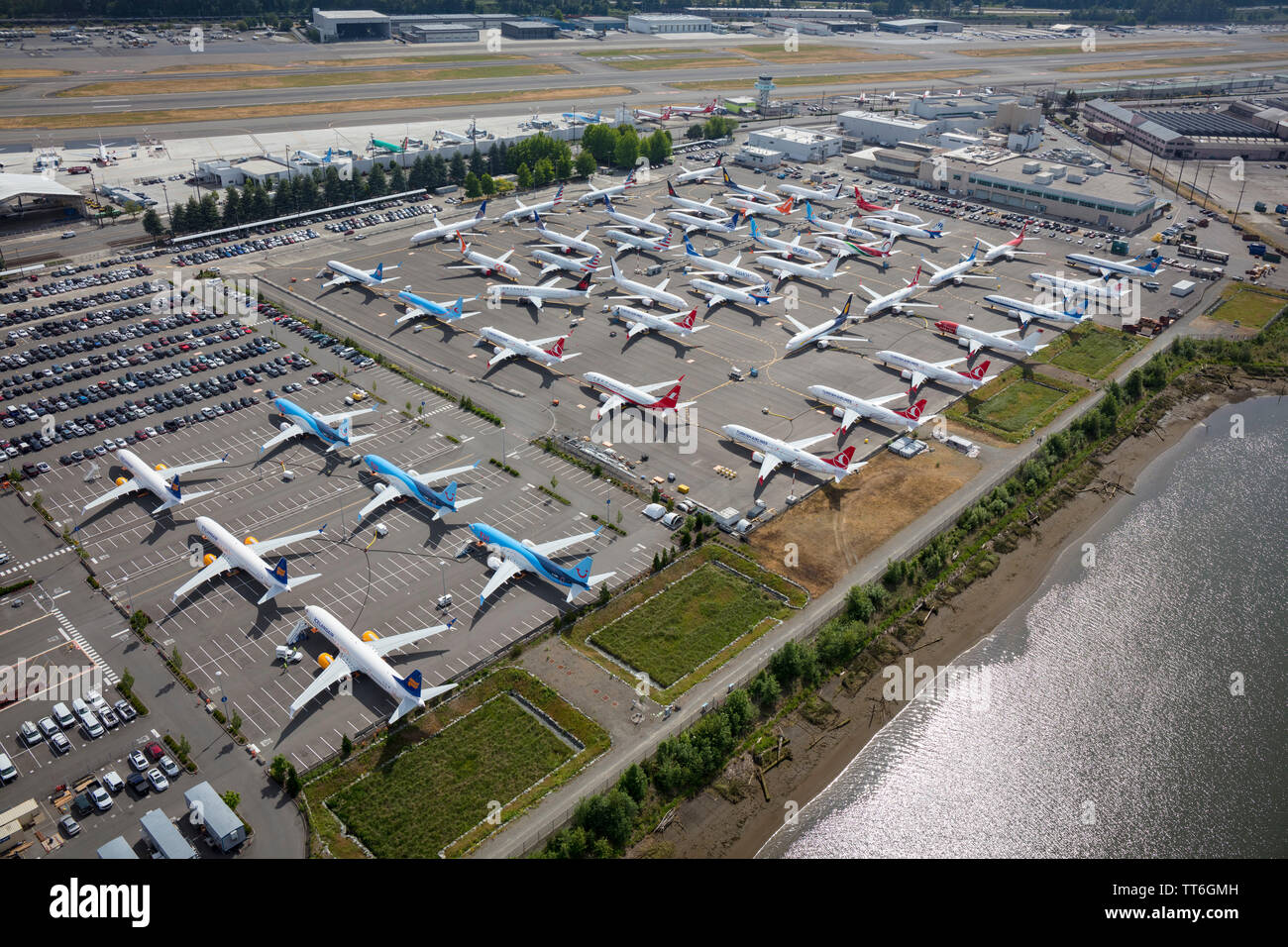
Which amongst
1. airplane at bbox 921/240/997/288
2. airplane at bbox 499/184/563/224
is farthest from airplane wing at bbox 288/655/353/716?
airplane at bbox 499/184/563/224

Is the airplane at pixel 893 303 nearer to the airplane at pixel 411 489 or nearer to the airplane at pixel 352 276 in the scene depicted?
the airplane at pixel 411 489

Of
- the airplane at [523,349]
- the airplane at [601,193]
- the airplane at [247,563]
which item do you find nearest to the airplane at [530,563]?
the airplane at [247,563]

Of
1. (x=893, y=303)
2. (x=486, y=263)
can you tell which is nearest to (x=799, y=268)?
(x=893, y=303)

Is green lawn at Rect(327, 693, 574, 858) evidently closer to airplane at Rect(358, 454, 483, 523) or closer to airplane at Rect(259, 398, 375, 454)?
airplane at Rect(358, 454, 483, 523)

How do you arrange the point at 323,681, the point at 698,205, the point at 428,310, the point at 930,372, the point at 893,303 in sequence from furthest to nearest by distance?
the point at 698,205 < the point at 893,303 < the point at 428,310 < the point at 930,372 < the point at 323,681

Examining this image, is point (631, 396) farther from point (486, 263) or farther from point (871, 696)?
point (486, 263)

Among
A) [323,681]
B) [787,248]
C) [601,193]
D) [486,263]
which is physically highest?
[601,193]
